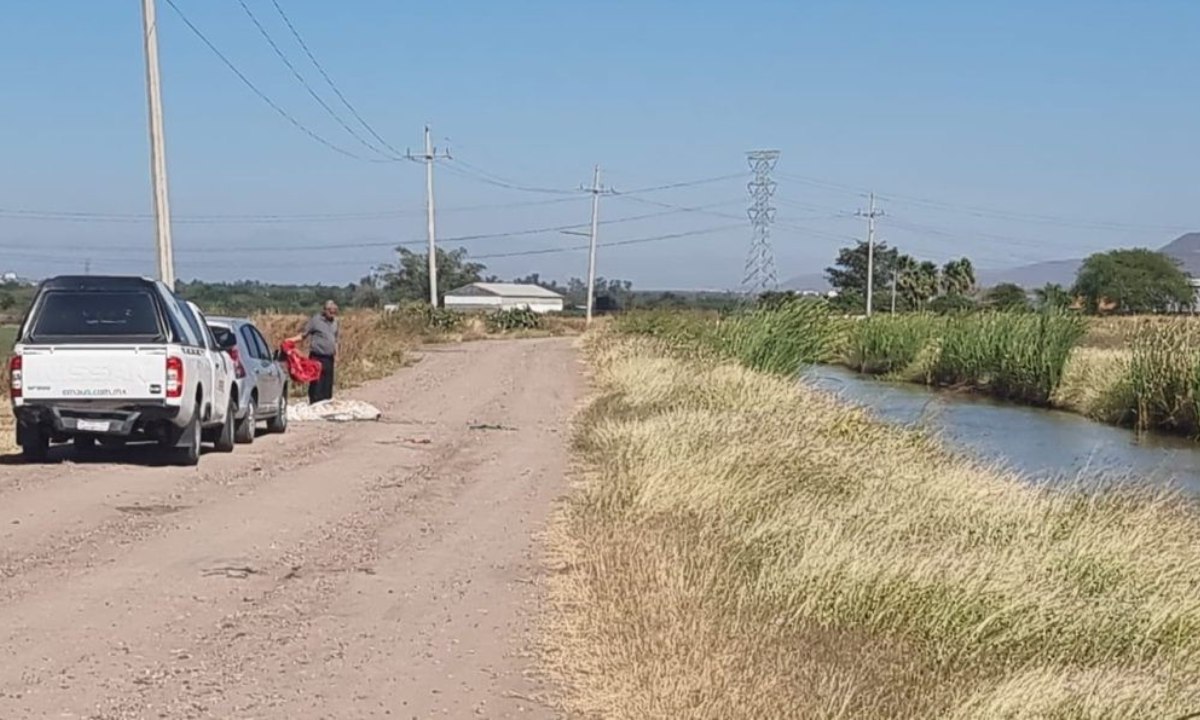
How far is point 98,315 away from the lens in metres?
15.8

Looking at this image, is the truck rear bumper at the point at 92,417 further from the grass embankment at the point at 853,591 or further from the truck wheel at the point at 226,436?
the grass embankment at the point at 853,591

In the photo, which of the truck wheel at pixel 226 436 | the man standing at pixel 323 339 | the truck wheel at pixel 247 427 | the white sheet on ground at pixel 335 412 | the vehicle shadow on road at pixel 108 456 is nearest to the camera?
the vehicle shadow on road at pixel 108 456

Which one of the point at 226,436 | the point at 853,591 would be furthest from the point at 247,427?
the point at 853,591

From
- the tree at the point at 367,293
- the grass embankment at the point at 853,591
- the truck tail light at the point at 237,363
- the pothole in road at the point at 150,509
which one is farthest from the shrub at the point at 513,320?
the pothole in road at the point at 150,509

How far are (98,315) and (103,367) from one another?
619 millimetres

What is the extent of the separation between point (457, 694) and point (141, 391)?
9186 millimetres

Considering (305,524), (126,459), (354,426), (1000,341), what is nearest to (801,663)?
(305,524)

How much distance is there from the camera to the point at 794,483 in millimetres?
14258

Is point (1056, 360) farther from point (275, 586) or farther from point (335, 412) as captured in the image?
point (275, 586)

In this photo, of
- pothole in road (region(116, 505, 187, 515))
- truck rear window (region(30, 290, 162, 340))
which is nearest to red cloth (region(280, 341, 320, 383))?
truck rear window (region(30, 290, 162, 340))

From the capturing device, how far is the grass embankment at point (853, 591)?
23.7ft

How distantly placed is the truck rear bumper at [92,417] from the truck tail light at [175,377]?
0.16m

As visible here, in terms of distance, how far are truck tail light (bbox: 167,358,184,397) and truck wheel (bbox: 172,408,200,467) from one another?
52cm

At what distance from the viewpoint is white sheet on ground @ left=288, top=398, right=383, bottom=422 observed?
77.2ft
